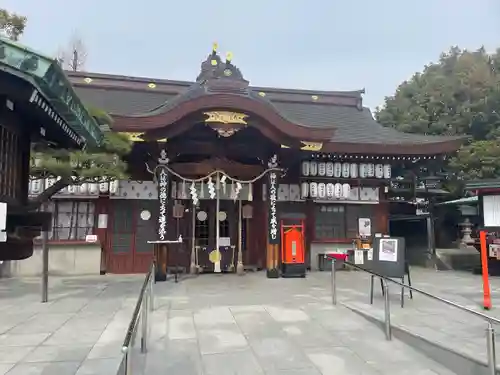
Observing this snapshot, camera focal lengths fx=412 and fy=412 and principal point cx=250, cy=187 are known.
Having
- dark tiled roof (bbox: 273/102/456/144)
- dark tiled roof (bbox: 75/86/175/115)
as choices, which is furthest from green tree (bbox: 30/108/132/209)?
dark tiled roof (bbox: 273/102/456/144)

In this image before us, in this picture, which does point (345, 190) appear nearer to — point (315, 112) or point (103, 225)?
point (315, 112)

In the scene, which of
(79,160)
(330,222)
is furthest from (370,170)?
(79,160)

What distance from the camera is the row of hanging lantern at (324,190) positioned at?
13602 mm

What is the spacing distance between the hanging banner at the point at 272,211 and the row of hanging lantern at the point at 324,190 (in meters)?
1.68

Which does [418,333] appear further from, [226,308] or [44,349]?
[44,349]

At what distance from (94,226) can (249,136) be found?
18.4ft

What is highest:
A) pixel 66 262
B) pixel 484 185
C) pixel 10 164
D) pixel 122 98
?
pixel 122 98

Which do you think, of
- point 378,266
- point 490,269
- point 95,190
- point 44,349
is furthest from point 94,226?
point 490,269

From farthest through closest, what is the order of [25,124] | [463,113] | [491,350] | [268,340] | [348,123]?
[463,113] < [348,123] < [268,340] < [491,350] < [25,124]

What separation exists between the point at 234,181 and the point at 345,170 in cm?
424

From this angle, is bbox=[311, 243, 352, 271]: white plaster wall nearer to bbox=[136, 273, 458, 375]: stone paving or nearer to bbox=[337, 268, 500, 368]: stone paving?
bbox=[337, 268, 500, 368]: stone paving

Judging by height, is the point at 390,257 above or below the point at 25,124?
below

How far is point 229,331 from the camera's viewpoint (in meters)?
6.30

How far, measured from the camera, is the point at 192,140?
39.9ft
